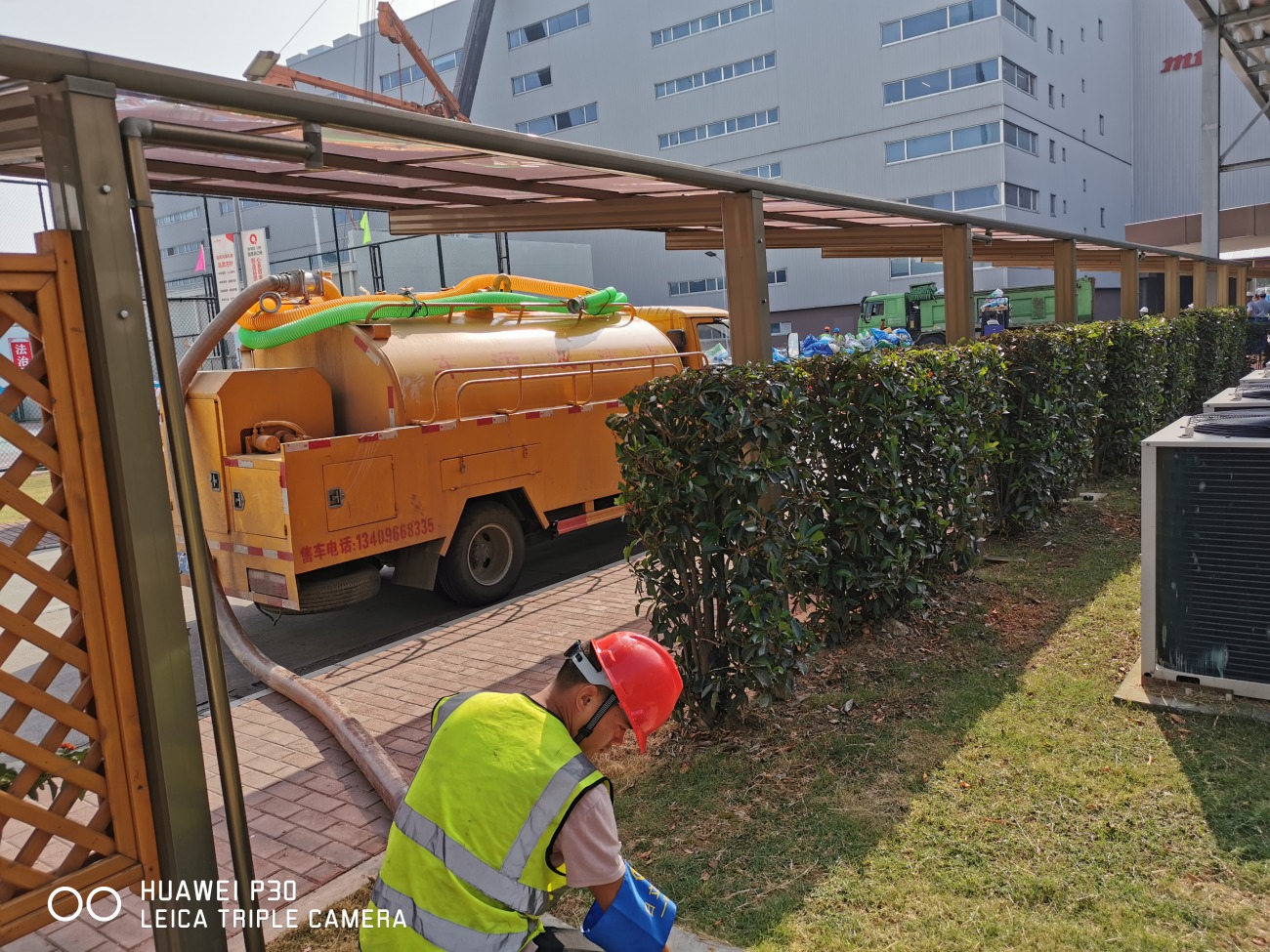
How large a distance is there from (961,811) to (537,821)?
8.40ft

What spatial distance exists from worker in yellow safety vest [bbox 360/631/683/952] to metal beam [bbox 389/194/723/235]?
14.6 feet

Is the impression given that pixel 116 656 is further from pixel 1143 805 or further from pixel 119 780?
pixel 1143 805

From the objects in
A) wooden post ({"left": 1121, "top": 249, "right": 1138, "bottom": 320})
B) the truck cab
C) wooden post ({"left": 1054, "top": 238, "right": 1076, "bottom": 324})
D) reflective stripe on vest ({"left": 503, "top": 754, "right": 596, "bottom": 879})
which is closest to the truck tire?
reflective stripe on vest ({"left": 503, "top": 754, "right": 596, "bottom": 879})

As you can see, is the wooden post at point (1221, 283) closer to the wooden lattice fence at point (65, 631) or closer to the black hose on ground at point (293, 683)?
the black hose on ground at point (293, 683)

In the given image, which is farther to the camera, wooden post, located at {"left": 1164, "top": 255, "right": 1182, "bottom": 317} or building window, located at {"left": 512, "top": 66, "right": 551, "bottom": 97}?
building window, located at {"left": 512, "top": 66, "right": 551, "bottom": 97}

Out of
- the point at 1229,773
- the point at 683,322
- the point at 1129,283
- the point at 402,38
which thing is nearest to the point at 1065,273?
the point at 1129,283

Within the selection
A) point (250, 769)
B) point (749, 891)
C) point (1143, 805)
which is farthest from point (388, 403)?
point (1143, 805)

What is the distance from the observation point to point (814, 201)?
240 inches

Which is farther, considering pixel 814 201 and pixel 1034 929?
pixel 814 201

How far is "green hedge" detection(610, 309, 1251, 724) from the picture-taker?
4.73 m

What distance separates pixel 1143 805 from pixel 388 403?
238 inches

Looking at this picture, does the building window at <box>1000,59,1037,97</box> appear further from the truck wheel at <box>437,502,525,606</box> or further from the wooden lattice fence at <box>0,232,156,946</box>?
the wooden lattice fence at <box>0,232,156,946</box>

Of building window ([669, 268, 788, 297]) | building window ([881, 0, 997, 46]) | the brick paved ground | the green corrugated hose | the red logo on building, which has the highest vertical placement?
the red logo on building

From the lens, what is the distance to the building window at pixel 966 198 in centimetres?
3647
